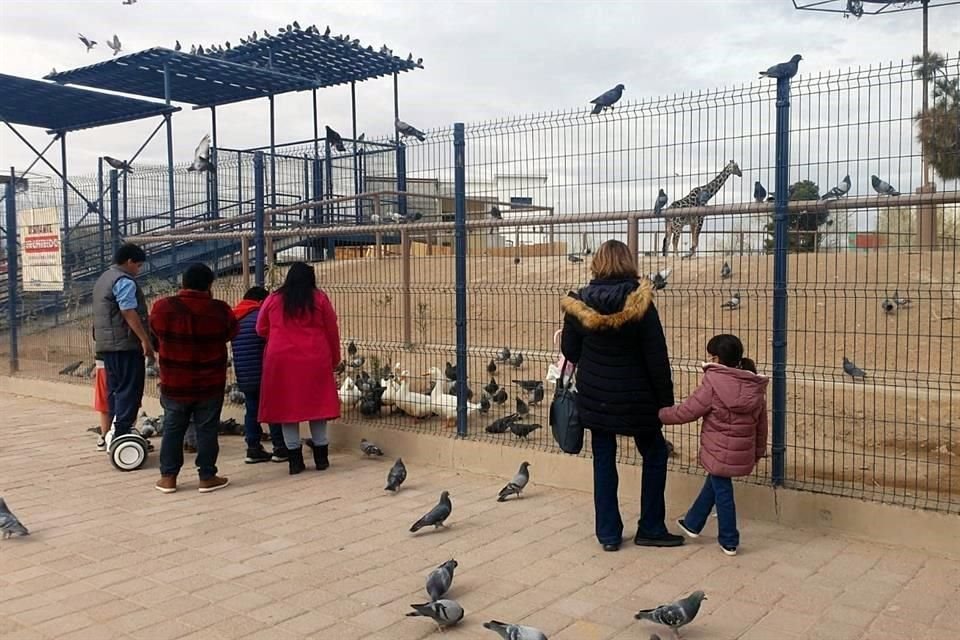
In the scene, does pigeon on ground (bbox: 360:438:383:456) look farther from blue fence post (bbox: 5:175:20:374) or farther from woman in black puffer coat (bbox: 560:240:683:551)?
blue fence post (bbox: 5:175:20:374)

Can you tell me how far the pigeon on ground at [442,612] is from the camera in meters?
3.89

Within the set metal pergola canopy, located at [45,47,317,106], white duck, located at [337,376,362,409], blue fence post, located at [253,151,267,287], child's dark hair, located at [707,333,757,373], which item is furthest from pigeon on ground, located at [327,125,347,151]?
child's dark hair, located at [707,333,757,373]

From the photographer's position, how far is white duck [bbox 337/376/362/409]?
8.17 meters

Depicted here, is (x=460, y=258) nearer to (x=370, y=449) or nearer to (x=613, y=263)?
(x=370, y=449)

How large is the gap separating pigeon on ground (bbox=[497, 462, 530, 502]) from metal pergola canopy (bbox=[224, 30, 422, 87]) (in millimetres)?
12457

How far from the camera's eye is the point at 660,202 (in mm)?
5781

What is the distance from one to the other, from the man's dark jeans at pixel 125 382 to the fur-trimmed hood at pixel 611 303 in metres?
4.37

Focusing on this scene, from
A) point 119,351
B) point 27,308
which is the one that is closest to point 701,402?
point 119,351

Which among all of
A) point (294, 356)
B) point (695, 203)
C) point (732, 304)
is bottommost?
point (294, 356)

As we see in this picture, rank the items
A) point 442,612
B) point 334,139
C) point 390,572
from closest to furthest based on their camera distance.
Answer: point 442,612
point 390,572
point 334,139

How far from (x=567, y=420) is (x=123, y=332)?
4.23 metres

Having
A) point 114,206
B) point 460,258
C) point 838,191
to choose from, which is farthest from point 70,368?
point 838,191

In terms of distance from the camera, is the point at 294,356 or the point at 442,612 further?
the point at 294,356

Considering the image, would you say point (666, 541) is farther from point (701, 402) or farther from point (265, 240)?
point (265, 240)
